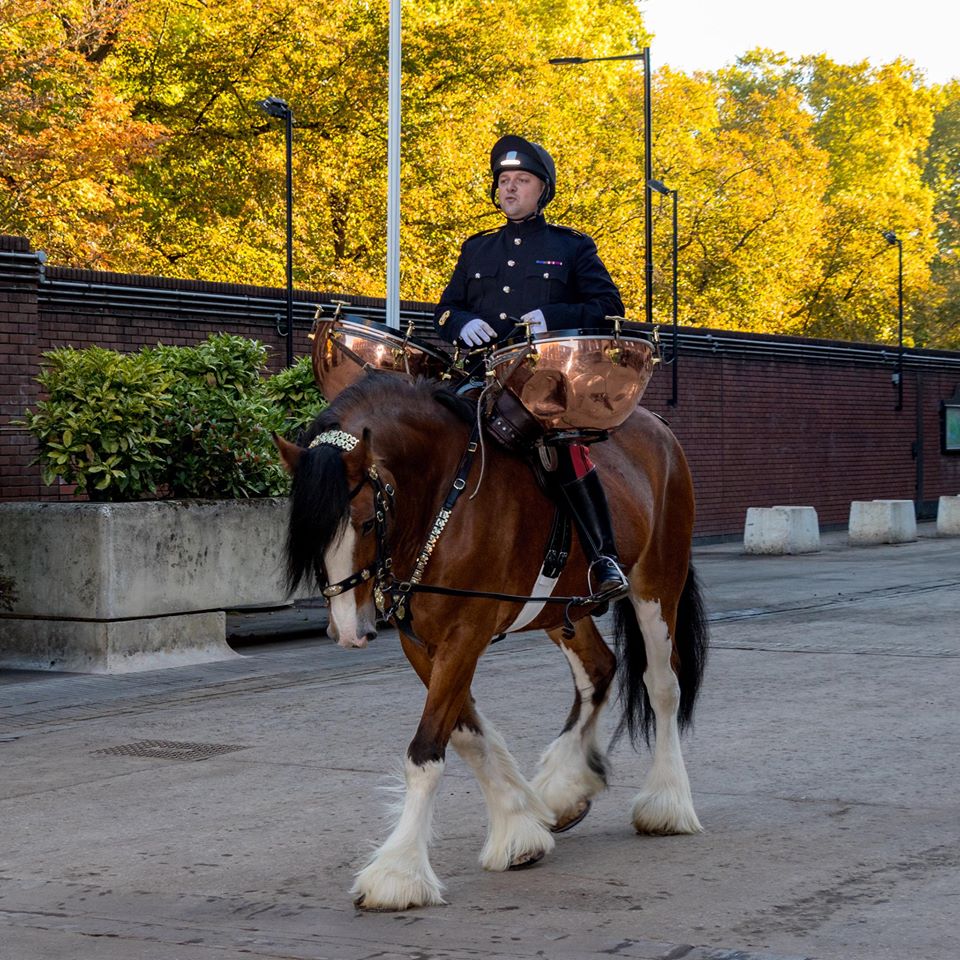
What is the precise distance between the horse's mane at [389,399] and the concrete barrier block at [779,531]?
1863 centimetres

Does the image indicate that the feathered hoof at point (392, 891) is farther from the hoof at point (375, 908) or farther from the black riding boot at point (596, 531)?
the black riding boot at point (596, 531)

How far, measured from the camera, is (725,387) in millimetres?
28172

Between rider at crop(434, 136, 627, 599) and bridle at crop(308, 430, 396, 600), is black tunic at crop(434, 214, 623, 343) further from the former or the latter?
bridle at crop(308, 430, 396, 600)

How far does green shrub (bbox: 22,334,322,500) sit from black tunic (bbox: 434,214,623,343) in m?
5.97

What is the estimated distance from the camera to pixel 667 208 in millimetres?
40344

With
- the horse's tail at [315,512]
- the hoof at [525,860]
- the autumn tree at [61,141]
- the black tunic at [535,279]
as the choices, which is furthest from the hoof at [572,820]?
the autumn tree at [61,141]

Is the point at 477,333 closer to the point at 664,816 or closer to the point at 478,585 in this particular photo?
the point at 478,585

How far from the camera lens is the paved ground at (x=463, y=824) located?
16.6 feet

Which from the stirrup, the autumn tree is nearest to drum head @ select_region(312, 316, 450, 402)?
the stirrup

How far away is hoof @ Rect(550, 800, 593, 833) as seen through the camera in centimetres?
652

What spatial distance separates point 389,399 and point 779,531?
19143mm

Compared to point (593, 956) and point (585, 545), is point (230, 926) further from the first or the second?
point (585, 545)

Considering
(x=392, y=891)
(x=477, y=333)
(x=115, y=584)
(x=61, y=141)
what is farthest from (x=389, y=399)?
(x=61, y=141)

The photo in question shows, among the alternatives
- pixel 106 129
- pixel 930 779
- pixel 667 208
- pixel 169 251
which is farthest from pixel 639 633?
pixel 667 208
